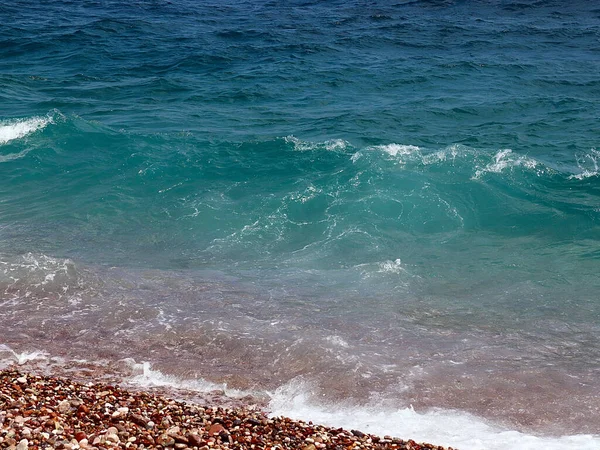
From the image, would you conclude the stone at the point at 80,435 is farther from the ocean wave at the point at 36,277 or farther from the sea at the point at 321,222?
the ocean wave at the point at 36,277

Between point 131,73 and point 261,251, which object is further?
point 131,73

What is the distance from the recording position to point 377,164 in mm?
23844

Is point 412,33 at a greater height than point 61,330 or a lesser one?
greater

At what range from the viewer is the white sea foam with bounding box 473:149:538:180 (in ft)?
76.4

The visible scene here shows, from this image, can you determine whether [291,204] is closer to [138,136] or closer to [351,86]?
[138,136]

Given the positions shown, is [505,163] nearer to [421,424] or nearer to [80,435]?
[421,424]

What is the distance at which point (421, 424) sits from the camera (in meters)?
12.4

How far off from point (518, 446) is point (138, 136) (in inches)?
731

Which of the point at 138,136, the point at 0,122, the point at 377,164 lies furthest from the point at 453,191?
the point at 0,122

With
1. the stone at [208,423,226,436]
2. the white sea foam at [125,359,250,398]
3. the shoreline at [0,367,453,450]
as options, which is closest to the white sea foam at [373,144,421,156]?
the white sea foam at [125,359,250,398]

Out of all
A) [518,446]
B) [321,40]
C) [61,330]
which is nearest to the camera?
[518,446]

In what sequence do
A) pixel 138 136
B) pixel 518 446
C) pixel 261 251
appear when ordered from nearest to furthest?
pixel 518 446 → pixel 261 251 → pixel 138 136

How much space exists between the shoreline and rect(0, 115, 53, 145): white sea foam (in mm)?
15896

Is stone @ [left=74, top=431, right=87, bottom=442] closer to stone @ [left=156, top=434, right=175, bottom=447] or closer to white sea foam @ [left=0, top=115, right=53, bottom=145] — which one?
stone @ [left=156, top=434, right=175, bottom=447]
